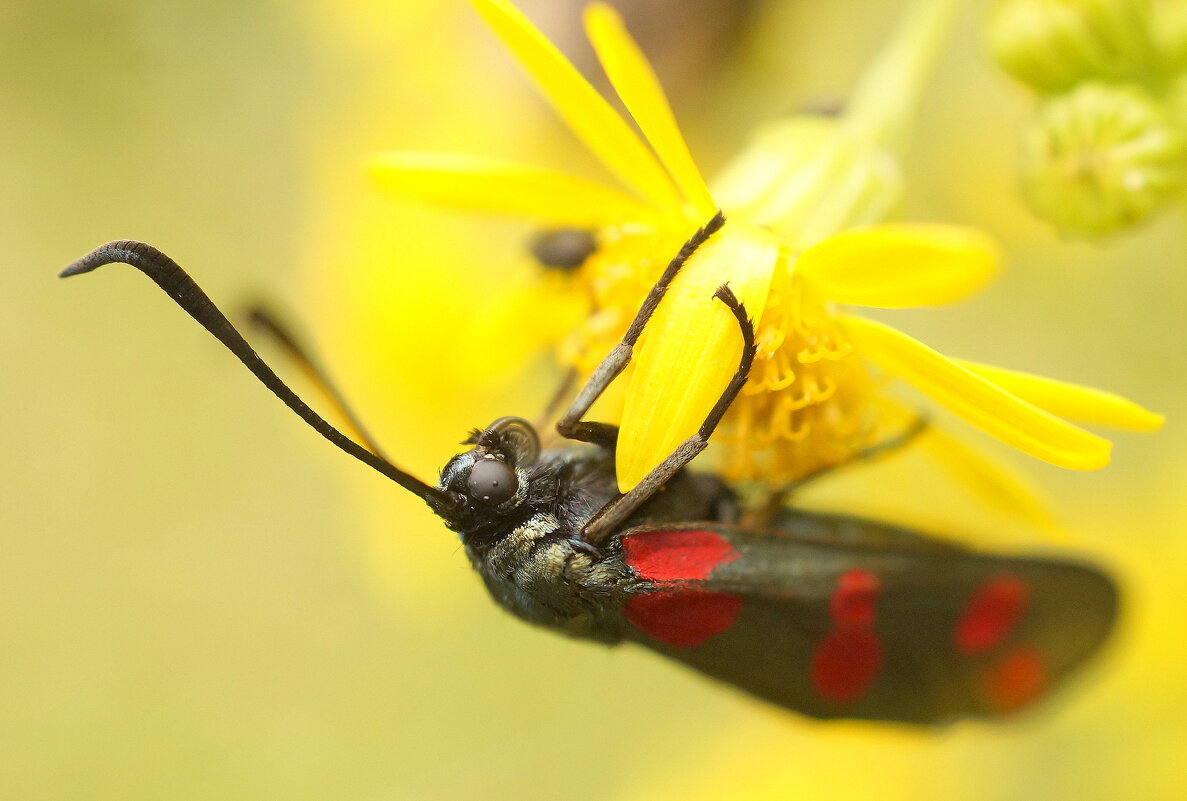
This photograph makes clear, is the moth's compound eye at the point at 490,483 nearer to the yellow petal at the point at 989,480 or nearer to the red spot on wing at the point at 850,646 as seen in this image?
the red spot on wing at the point at 850,646

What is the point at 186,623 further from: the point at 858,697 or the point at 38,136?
the point at 858,697

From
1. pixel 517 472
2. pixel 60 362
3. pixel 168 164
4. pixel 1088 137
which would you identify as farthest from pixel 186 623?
pixel 1088 137

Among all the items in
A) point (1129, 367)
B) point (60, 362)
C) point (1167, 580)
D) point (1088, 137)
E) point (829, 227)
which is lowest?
point (1167, 580)

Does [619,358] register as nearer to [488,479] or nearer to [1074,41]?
[488,479]

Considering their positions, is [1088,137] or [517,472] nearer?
[1088,137]

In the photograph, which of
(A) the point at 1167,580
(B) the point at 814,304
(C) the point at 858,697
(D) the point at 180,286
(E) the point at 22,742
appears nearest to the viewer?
(D) the point at 180,286

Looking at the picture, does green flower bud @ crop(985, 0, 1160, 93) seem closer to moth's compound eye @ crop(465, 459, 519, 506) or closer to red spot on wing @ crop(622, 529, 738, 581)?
red spot on wing @ crop(622, 529, 738, 581)

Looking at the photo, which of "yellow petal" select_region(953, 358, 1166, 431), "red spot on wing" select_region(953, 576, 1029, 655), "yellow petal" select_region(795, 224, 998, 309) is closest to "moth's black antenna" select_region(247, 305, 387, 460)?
"yellow petal" select_region(795, 224, 998, 309)
